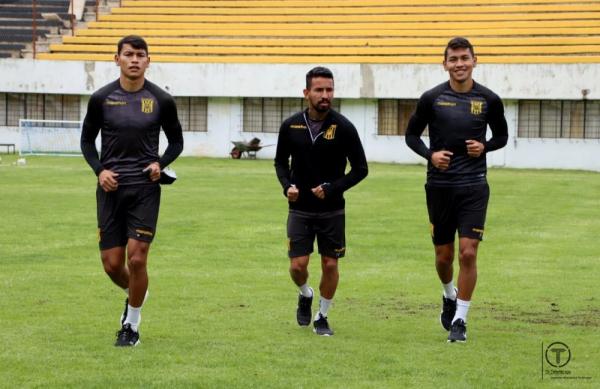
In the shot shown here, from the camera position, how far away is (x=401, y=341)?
9969 mm

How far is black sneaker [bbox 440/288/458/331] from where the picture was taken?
1064cm

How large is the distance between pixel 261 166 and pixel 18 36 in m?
15.7

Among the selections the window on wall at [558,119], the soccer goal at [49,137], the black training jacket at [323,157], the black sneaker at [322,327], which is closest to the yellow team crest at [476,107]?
the black training jacket at [323,157]

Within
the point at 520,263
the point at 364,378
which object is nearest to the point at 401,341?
the point at 364,378

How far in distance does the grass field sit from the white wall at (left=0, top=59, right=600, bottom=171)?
18660mm

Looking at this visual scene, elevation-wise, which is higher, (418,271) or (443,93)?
(443,93)

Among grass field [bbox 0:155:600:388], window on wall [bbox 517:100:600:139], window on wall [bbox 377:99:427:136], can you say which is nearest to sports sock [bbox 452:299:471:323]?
grass field [bbox 0:155:600:388]

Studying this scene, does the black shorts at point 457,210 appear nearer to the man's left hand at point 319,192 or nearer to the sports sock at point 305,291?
the man's left hand at point 319,192

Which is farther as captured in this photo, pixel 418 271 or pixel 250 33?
pixel 250 33

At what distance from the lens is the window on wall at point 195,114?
47.6 m

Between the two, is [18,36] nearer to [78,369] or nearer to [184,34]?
[184,34]

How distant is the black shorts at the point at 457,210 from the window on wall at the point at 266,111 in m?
36.6

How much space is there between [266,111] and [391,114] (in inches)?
191

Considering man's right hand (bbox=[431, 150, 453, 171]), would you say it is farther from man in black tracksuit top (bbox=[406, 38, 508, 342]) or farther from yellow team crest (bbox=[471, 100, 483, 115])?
yellow team crest (bbox=[471, 100, 483, 115])
